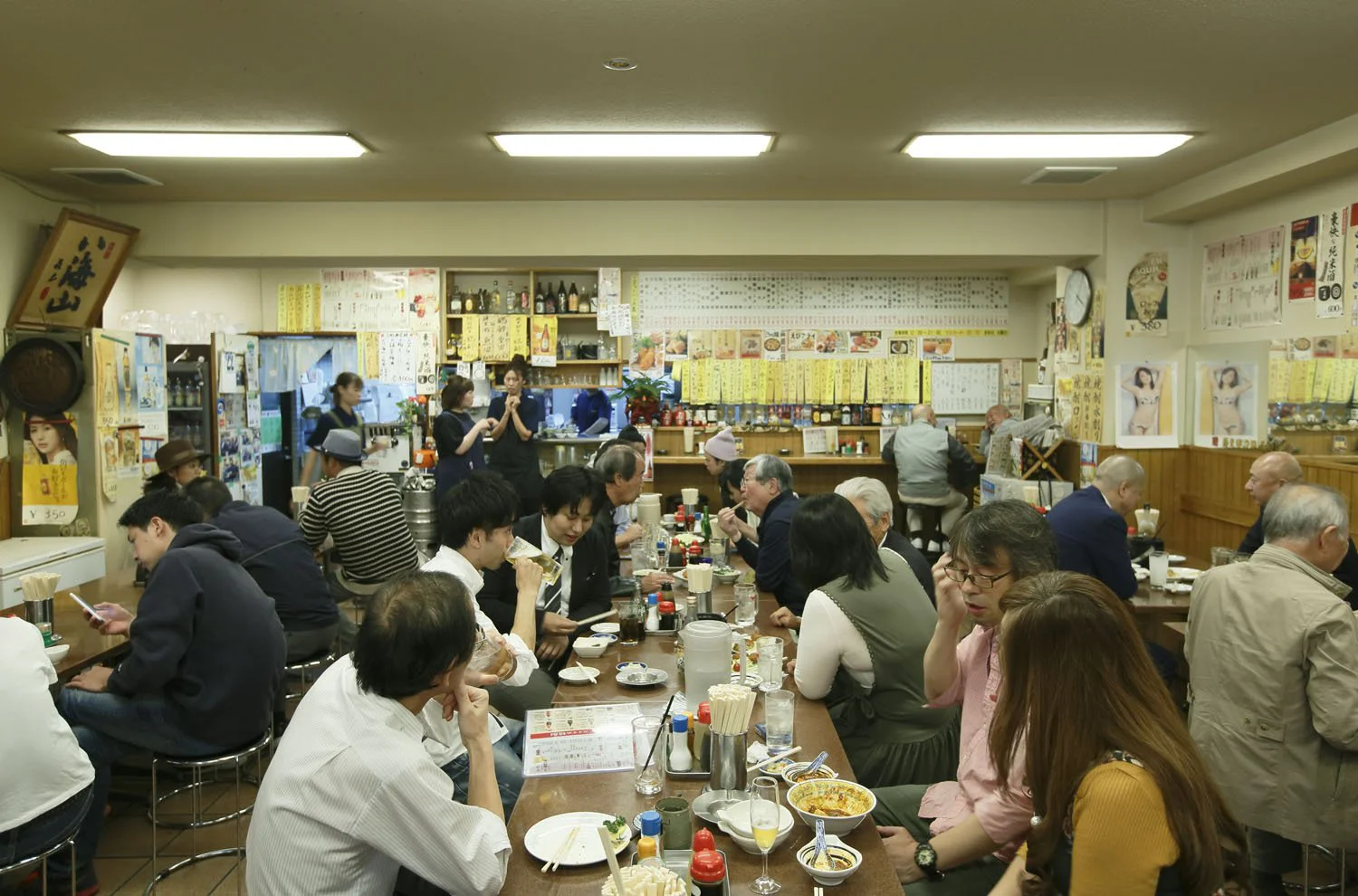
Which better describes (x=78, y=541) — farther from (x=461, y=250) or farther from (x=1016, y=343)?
(x=1016, y=343)

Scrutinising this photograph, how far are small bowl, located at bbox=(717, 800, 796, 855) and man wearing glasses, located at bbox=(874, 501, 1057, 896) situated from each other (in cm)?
41

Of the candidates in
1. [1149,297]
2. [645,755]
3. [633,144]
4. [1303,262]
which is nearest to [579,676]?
[645,755]

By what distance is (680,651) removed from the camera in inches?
130

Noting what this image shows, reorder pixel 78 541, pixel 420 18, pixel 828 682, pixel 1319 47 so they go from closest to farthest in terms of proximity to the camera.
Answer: pixel 828 682, pixel 420 18, pixel 1319 47, pixel 78 541

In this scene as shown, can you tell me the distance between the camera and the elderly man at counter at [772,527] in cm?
407

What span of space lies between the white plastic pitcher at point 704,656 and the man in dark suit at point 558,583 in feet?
3.05

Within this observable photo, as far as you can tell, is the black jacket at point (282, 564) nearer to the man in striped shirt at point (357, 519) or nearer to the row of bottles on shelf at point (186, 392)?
the man in striped shirt at point (357, 519)

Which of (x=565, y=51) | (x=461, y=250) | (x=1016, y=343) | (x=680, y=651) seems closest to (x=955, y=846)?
(x=680, y=651)

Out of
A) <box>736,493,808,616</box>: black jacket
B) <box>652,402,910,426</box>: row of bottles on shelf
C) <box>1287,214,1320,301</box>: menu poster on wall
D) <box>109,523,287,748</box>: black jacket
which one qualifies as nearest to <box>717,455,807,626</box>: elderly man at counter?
<box>736,493,808,616</box>: black jacket

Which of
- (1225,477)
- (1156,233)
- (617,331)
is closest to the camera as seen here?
(1225,477)

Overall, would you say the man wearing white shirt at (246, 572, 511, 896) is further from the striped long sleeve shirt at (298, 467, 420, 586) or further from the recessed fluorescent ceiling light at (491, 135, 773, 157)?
the recessed fluorescent ceiling light at (491, 135, 773, 157)

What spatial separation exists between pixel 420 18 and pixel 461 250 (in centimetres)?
343

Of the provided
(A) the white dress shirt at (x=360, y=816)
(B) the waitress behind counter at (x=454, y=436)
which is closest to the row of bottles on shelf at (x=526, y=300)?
(B) the waitress behind counter at (x=454, y=436)

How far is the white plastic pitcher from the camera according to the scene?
260cm
